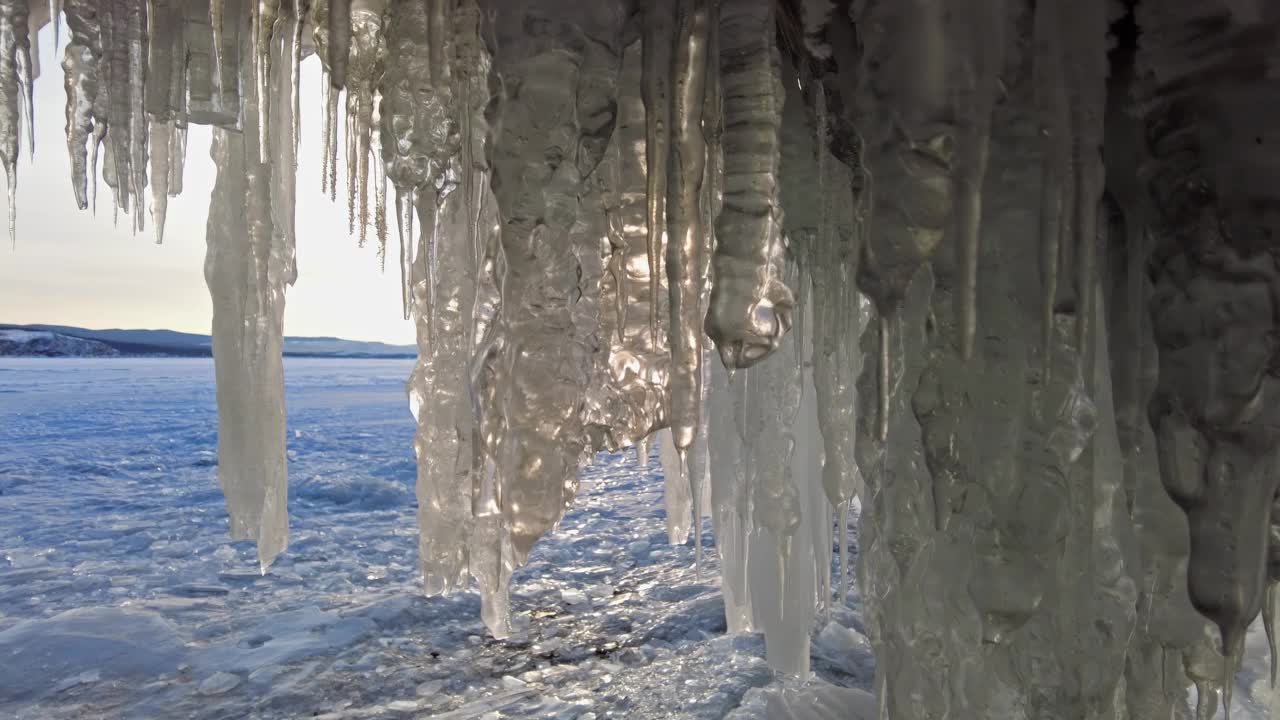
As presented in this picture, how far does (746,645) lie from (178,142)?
4489 mm

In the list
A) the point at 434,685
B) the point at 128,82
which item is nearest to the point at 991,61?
the point at 128,82

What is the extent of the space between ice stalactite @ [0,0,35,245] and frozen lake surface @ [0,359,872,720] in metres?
3.30

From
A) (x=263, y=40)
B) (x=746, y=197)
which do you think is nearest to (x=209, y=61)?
(x=263, y=40)

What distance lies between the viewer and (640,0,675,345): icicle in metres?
1.39

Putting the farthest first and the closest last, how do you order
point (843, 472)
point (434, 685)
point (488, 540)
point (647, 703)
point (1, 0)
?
point (434, 685), point (647, 703), point (843, 472), point (488, 540), point (1, 0)

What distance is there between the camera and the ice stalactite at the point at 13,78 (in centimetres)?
204

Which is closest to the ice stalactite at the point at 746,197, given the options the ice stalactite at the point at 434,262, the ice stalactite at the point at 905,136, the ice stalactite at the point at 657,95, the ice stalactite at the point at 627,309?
the ice stalactite at the point at 657,95

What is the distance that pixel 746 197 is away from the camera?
4.42 ft

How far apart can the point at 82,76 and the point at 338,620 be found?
4.64 m

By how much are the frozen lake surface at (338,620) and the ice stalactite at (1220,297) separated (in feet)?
10.8

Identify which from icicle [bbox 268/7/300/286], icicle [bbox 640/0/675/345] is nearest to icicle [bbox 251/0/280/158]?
icicle [bbox 268/7/300/286]

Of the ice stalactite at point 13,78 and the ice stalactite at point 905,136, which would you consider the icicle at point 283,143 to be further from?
the ice stalactite at point 905,136

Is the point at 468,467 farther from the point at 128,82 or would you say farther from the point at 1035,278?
the point at 1035,278

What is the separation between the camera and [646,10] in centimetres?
139
